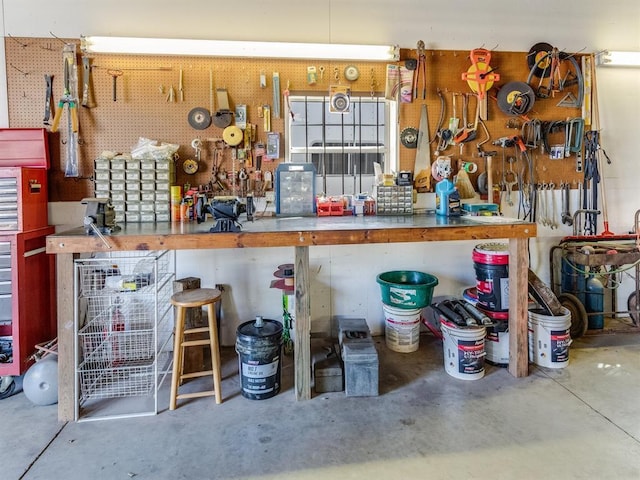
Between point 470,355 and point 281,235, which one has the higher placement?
point 281,235

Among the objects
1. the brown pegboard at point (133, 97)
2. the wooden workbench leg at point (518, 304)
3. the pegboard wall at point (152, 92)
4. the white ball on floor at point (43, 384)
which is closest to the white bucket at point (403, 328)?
the wooden workbench leg at point (518, 304)

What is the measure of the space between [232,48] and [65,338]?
2.26 meters

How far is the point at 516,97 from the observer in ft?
11.5

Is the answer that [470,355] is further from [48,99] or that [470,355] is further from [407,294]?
[48,99]

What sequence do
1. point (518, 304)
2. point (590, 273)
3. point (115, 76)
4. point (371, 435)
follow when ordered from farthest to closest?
point (590, 273) < point (115, 76) < point (518, 304) < point (371, 435)

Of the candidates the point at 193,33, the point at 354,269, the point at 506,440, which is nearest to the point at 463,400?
the point at 506,440

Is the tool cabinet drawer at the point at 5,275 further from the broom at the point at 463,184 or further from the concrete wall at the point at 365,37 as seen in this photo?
the broom at the point at 463,184

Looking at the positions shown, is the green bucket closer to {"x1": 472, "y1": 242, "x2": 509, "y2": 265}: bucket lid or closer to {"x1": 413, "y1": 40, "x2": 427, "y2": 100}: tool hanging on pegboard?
{"x1": 472, "y1": 242, "x2": 509, "y2": 265}: bucket lid

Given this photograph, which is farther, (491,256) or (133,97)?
(133,97)

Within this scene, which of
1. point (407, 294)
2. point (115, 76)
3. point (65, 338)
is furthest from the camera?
point (115, 76)

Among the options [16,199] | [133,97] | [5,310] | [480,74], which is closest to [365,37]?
[480,74]

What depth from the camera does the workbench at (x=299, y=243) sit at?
2.25 metres

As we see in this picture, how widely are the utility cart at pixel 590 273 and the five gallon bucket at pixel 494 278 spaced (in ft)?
2.61

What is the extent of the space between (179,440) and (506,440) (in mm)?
1640
